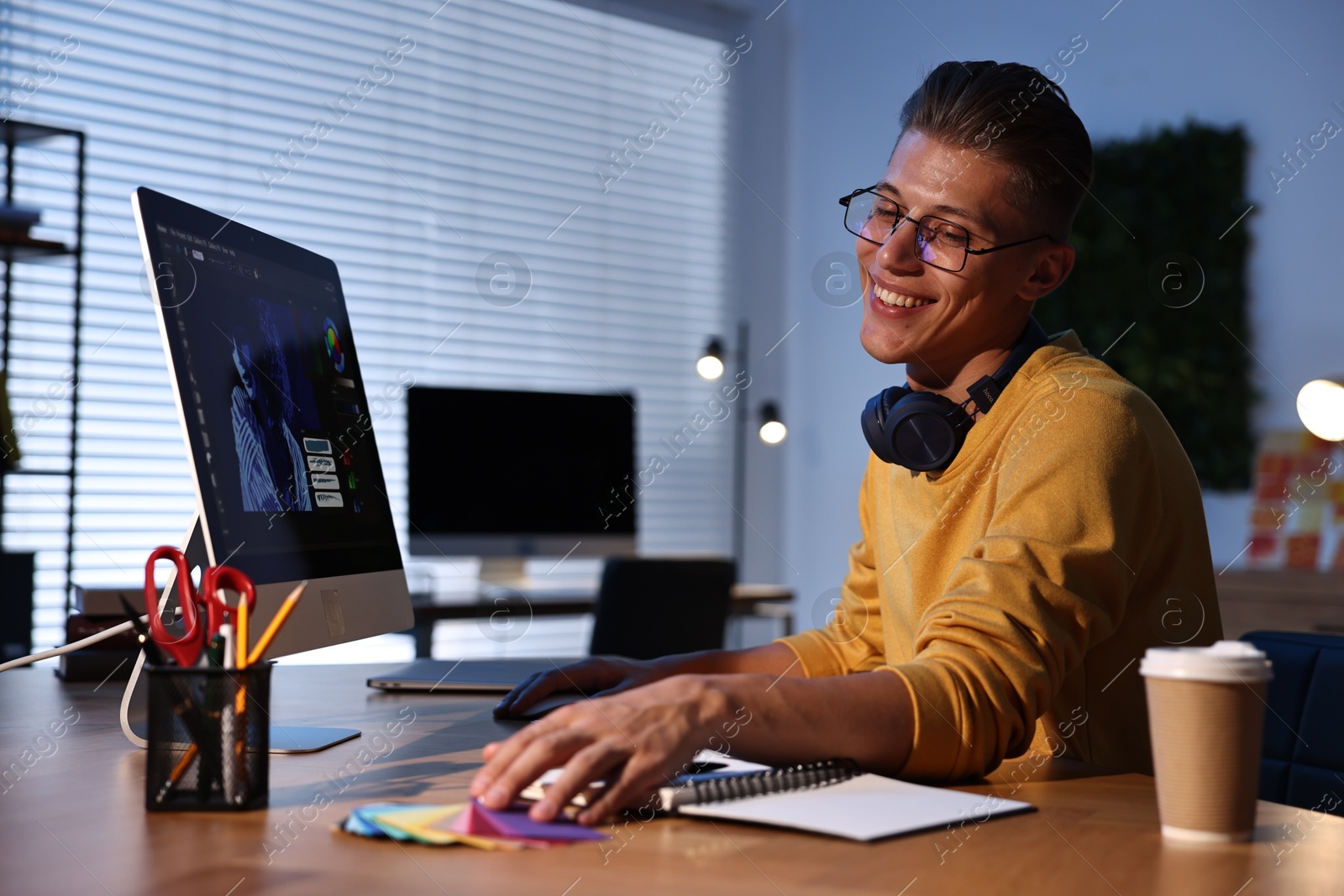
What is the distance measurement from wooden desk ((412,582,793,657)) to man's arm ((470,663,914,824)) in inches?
91.3

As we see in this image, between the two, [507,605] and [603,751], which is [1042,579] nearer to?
[603,751]

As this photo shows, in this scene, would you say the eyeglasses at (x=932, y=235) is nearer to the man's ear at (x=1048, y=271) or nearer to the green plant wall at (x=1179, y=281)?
the man's ear at (x=1048, y=271)

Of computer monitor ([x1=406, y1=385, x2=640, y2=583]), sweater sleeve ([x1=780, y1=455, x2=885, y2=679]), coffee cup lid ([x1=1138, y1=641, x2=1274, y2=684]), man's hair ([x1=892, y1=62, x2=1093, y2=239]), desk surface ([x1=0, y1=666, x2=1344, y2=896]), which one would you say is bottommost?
desk surface ([x1=0, y1=666, x2=1344, y2=896])

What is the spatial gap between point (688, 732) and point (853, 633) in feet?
2.41

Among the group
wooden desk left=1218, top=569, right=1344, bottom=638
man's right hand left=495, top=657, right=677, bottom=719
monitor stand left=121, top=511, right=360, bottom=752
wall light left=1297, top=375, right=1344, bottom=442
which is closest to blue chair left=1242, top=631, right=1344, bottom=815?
man's right hand left=495, top=657, right=677, bottom=719

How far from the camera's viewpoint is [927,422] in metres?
1.29

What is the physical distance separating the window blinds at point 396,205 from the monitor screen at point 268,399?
7.07 ft

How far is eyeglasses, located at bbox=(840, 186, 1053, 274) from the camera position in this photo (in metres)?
1.33

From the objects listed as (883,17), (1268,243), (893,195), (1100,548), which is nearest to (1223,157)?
(1268,243)

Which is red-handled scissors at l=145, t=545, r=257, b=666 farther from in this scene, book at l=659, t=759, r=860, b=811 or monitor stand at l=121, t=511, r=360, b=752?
book at l=659, t=759, r=860, b=811

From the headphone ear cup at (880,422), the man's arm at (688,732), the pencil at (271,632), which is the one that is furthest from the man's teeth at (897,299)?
the pencil at (271,632)

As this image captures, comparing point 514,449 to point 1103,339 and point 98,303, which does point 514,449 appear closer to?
point 98,303

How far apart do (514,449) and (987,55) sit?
2.61 m

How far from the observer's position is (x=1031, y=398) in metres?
1.23
